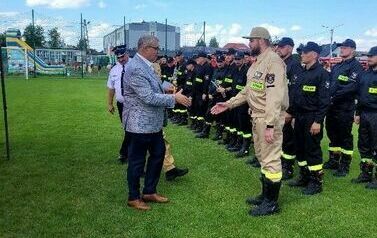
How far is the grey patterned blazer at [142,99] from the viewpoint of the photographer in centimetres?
589

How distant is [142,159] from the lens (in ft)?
20.4

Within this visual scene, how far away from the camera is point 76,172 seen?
26.8ft

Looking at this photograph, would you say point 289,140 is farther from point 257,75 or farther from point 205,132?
point 205,132

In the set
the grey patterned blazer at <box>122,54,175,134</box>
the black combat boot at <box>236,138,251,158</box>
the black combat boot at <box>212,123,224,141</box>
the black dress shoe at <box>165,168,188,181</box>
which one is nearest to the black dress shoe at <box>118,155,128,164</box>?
the black dress shoe at <box>165,168,188,181</box>

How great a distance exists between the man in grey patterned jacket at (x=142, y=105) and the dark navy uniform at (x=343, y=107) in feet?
11.6

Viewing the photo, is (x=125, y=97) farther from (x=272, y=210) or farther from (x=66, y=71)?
(x=66, y=71)

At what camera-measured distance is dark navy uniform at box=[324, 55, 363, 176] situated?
8.20 metres

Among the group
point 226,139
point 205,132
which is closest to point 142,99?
point 226,139

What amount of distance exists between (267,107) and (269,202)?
1347 millimetres

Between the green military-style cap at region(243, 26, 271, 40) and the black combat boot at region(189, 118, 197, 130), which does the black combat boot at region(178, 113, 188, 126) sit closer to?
the black combat boot at region(189, 118, 197, 130)

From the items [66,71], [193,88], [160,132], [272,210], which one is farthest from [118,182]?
[66,71]

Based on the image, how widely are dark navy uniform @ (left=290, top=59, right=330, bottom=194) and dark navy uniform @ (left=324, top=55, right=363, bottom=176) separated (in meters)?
1.41

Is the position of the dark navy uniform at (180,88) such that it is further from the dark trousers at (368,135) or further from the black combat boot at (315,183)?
the black combat boot at (315,183)

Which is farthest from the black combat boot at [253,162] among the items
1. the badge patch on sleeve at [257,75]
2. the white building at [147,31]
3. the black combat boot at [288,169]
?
the white building at [147,31]
